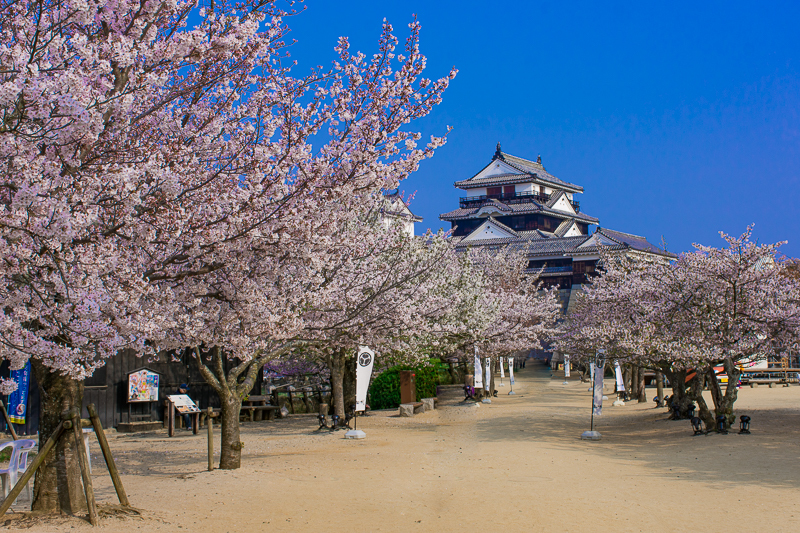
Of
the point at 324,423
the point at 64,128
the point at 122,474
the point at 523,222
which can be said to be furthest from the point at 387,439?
the point at 523,222

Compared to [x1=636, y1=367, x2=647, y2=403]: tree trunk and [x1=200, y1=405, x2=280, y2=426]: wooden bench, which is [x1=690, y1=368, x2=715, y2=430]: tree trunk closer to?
[x1=636, y1=367, x2=647, y2=403]: tree trunk

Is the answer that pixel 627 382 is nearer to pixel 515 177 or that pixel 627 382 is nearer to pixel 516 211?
pixel 516 211

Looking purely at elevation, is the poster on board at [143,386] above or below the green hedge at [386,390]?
above

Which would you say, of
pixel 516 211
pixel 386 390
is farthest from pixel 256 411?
pixel 516 211

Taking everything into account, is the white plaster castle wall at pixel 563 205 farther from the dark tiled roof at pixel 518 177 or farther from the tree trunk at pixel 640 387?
the tree trunk at pixel 640 387

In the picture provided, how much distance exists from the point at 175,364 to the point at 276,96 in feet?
46.3

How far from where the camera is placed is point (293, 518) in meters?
7.80

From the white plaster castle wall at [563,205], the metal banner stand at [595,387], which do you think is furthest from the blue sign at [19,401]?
the white plaster castle wall at [563,205]

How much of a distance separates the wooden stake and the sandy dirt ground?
23cm

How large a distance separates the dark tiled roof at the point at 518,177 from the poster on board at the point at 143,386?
5506 cm

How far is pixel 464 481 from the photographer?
10.4 m

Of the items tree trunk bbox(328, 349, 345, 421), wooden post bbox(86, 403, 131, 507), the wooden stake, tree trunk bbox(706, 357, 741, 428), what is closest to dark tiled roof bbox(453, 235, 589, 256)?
tree trunk bbox(328, 349, 345, 421)

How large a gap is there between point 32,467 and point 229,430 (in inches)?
171

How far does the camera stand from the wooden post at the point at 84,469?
22.4 feet
